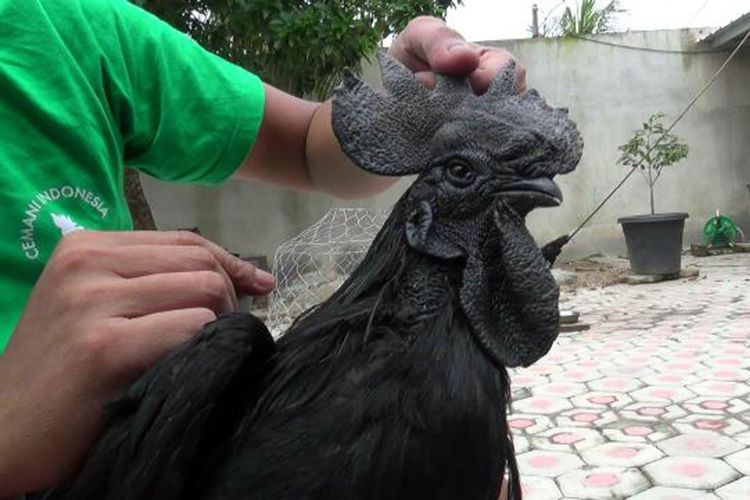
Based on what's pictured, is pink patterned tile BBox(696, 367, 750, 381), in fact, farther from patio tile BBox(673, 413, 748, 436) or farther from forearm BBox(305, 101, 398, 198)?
forearm BBox(305, 101, 398, 198)

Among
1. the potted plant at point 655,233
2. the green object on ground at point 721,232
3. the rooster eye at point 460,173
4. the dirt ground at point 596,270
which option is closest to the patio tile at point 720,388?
the rooster eye at point 460,173

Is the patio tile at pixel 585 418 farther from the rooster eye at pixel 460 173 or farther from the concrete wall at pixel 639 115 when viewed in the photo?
the concrete wall at pixel 639 115

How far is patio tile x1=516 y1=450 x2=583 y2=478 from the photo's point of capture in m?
2.44

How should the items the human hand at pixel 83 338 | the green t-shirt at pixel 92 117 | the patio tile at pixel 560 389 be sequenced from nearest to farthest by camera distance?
1. the human hand at pixel 83 338
2. the green t-shirt at pixel 92 117
3. the patio tile at pixel 560 389

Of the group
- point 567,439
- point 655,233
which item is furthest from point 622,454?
point 655,233

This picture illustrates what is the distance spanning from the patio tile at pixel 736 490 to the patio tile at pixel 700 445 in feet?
0.76

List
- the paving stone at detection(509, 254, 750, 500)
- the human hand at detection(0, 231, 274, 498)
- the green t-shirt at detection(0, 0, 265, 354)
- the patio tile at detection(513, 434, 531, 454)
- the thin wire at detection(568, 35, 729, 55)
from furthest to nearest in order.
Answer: the thin wire at detection(568, 35, 729, 55), the patio tile at detection(513, 434, 531, 454), the paving stone at detection(509, 254, 750, 500), the green t-shirt at detection(0, 0, 265, 354), the human hand at detection(0, 231, 274, 498)

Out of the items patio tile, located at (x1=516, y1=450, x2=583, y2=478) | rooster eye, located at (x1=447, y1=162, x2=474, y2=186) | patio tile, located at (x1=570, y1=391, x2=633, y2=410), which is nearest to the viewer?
rooster eye, located at (x1=447, y1=162, x2=474, y2=186)

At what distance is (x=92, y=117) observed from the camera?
3.06 feet

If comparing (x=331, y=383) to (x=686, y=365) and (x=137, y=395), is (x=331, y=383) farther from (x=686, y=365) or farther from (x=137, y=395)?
(x=686, y=365)

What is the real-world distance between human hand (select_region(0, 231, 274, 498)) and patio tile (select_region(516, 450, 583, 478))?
76.3 inches

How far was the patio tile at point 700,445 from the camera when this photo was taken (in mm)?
2479

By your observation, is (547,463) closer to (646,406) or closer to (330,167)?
(646,406)

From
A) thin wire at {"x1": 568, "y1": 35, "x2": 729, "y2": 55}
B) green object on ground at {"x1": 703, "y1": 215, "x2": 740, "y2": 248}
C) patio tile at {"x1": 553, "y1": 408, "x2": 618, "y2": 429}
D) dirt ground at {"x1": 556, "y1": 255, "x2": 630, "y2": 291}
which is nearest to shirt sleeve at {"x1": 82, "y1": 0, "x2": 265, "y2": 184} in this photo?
patio tile at {"x1": 553, "y1": 408, "x2": 618, "y2": 429}
